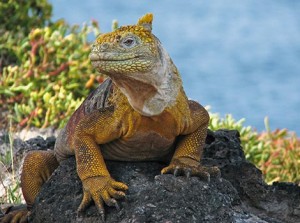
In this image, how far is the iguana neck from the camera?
5062 millimetres

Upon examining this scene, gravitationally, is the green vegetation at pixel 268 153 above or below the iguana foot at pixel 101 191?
above

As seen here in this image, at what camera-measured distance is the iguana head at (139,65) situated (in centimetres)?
496

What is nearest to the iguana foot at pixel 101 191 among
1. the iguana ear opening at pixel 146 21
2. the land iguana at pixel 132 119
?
the land iguana at pixel 132 119

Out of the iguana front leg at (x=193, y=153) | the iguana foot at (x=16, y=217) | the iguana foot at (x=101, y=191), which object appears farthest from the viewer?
the iguana foot at (x=16, y=217)

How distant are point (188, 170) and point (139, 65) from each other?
83 cm

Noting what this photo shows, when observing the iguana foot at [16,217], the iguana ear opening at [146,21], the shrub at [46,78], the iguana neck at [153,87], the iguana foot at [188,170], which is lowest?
the iguana foot at [16,217]

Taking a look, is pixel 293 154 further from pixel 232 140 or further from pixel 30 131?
pixel 232 140

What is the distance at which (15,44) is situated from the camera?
12.5m

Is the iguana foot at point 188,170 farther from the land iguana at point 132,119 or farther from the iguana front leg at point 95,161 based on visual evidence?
the iguana front leg at point 95,161

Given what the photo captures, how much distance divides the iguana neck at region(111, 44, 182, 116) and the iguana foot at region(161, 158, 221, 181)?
1.30 ft

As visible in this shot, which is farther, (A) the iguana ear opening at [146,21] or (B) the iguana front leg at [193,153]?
(B) the iguana front leg at [193,153]

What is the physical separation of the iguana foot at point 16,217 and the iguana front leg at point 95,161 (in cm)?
100

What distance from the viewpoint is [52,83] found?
11.6m

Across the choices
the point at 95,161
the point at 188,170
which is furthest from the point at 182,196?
the point at 95,161
